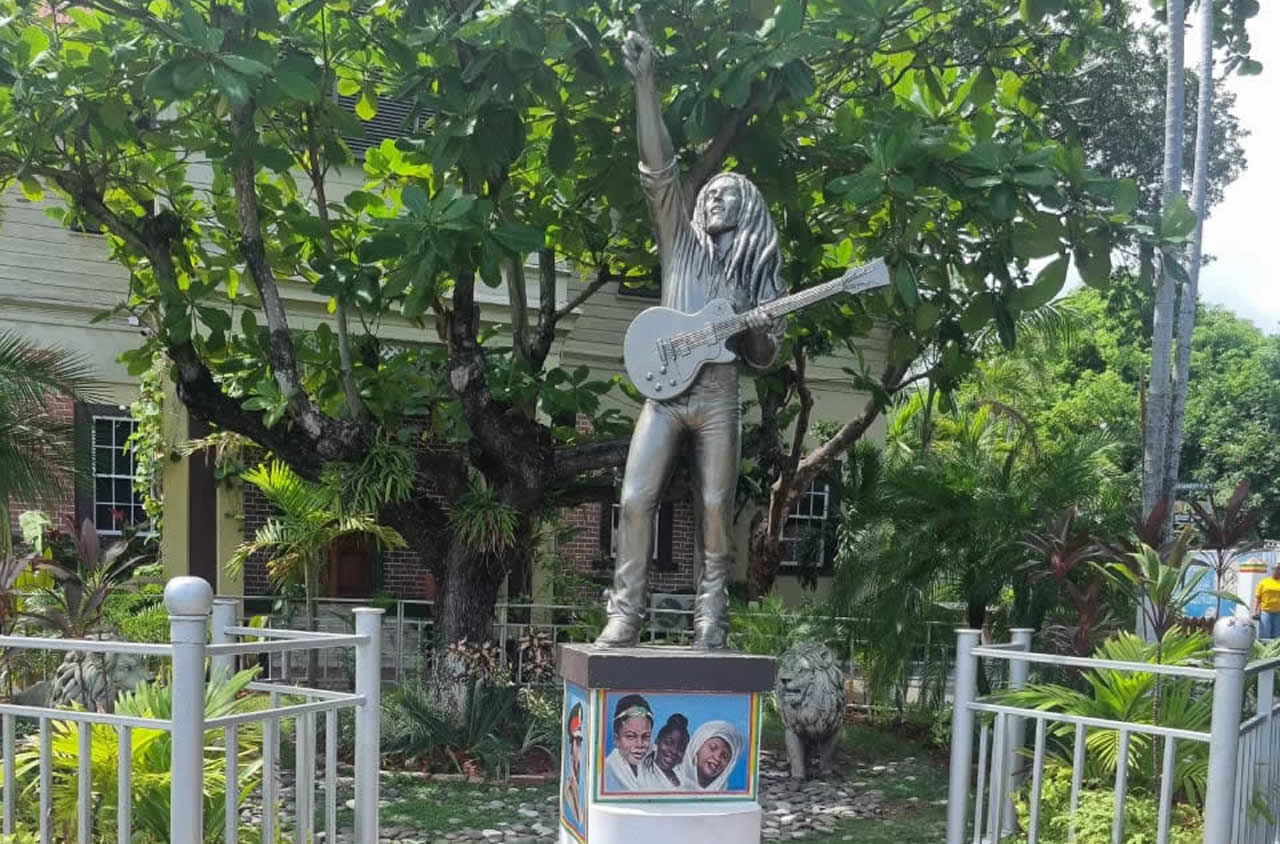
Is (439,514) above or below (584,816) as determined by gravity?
above

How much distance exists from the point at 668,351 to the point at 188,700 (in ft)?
7.67

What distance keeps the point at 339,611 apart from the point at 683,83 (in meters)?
7.77

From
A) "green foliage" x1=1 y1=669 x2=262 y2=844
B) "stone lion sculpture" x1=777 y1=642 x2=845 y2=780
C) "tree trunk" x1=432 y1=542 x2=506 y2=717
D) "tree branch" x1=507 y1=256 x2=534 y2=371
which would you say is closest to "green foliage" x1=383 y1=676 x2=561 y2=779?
"tree trunk" x1=432 y1=542 x2=506 y2=717

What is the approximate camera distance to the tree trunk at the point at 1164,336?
10109 mm

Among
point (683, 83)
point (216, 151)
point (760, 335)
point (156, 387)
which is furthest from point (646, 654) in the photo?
point (156, 387)

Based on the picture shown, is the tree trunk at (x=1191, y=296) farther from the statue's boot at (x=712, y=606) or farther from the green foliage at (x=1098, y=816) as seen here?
the statue's boot at (x=712, y=606)

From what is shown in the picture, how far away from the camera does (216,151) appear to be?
7.04 metres

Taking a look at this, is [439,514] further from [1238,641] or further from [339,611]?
[1238,641]

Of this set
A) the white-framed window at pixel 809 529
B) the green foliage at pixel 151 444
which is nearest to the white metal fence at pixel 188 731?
the green foliage at pixel 151 444

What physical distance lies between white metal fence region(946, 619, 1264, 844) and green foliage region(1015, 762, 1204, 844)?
0.05 meters

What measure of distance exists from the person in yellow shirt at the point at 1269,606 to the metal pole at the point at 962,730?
8.61 meters

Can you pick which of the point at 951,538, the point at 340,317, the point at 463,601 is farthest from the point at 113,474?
the point at 951,538

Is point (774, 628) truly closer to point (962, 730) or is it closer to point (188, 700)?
point (962, 730)

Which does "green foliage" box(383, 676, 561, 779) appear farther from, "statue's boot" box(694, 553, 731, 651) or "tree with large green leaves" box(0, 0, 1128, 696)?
"statue's boot" box(694, 553, 731, 651)
